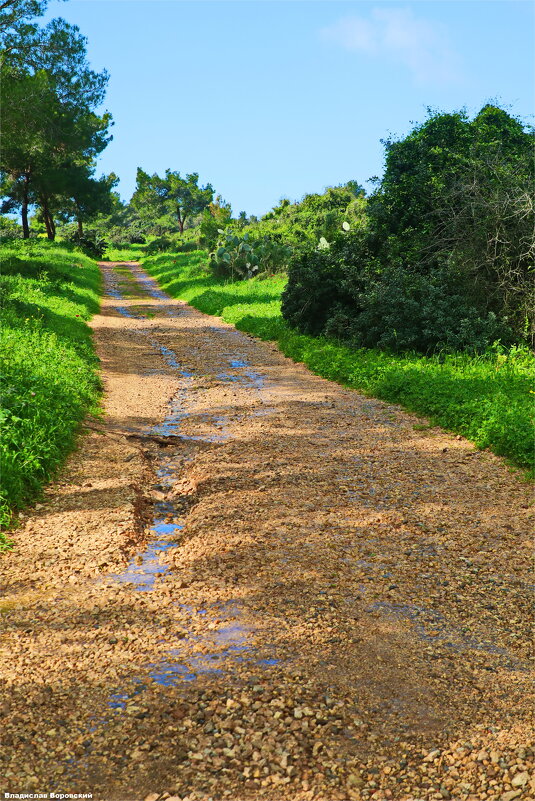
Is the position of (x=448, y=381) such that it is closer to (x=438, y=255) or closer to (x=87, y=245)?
(x=438, y=255)

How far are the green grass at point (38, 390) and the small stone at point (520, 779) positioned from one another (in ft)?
12.2

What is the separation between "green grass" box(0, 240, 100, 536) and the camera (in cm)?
623

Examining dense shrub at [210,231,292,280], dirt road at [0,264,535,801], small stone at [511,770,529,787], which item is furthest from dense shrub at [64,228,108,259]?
small stone at [511,770,529,787]

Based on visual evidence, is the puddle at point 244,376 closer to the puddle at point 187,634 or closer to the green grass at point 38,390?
the green grass at point 38,390

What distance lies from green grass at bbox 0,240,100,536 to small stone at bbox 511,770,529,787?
147 inches

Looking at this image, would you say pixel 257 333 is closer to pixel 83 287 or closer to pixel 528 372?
pixel 528 372

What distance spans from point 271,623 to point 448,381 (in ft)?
21.6

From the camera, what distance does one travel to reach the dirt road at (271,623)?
2.90 metres

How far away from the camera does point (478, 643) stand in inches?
152

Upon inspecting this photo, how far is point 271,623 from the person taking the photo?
399 cm

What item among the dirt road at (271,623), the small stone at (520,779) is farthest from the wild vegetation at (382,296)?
the small stone at (520,779)

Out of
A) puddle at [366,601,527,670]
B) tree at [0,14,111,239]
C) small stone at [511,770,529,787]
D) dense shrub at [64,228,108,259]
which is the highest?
tree at [0,14,111,239]

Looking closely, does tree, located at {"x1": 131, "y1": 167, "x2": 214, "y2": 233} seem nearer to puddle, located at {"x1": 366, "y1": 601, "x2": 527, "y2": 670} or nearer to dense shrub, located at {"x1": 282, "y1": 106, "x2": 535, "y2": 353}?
dense shrub, located at {"x1": 282, "y1": 106, "x2": 535, "y2": 353}

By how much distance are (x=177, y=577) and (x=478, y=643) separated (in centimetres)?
193
